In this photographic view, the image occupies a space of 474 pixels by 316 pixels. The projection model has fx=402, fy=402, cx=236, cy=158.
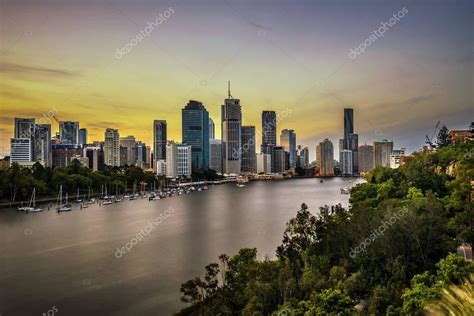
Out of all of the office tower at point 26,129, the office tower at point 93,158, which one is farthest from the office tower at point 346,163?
the office tower at point 26,129

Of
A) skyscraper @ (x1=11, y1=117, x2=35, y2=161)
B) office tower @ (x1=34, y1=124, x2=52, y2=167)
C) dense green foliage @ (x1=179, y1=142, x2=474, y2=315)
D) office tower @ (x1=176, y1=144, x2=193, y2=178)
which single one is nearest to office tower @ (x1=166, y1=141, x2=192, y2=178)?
office tower @ (x1=176, y1=144, x2=193, y2=178)

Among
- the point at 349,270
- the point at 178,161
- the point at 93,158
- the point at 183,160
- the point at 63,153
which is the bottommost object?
the point at 349,270

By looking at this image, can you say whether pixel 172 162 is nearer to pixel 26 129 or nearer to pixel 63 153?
pixel 63 153

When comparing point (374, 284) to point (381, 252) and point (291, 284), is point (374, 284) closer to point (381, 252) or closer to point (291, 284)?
point (381, 252)

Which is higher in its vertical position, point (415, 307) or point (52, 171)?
point (52, 171)

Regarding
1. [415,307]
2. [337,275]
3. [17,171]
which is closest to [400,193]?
[337,275]

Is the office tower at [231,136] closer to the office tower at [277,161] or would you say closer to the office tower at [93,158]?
the office tower at [277,161]

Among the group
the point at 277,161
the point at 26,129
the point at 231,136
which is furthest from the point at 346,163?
the point at 26,129
